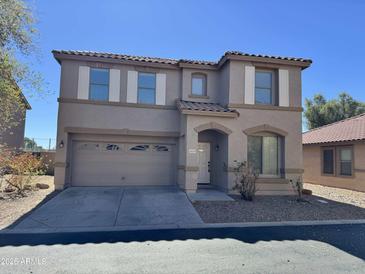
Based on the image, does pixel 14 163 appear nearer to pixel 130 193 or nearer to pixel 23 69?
pixel 23 69

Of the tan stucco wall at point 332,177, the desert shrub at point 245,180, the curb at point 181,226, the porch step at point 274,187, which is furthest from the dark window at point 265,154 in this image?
the tan stucco wall at point 332,177

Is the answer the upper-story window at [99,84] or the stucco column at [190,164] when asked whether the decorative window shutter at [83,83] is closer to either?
the upper-story window at [99,84]

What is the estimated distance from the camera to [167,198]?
1123 centimetres

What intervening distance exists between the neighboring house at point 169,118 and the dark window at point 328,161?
17.3ft

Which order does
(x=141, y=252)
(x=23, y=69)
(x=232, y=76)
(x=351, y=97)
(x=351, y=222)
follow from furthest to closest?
(x=351, y=97), (x=232, y=76), (x=23, y=69), (x=351, y=222), (x=141, y=252)

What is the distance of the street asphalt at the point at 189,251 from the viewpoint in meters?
5.12

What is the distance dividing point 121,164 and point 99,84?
13.6ft

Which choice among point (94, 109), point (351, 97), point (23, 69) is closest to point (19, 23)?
point (23, 69)

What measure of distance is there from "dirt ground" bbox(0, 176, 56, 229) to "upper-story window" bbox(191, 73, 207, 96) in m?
8.43

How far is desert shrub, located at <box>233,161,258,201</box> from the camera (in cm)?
1158

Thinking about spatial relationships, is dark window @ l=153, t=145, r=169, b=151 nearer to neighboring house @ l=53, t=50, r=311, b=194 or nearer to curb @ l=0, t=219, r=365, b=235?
neighboring house @ l=53, t=50, r=311, b=194

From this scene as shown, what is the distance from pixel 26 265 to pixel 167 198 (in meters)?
6.52

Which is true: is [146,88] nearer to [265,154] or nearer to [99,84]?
[99,84]

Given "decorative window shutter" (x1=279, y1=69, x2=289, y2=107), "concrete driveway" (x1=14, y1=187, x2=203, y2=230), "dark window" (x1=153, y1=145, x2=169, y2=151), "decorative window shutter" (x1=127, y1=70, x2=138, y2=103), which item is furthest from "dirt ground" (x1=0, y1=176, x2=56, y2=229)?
"decorative window shutter" (x1=279, y1=69, x2=289, y2=107)
